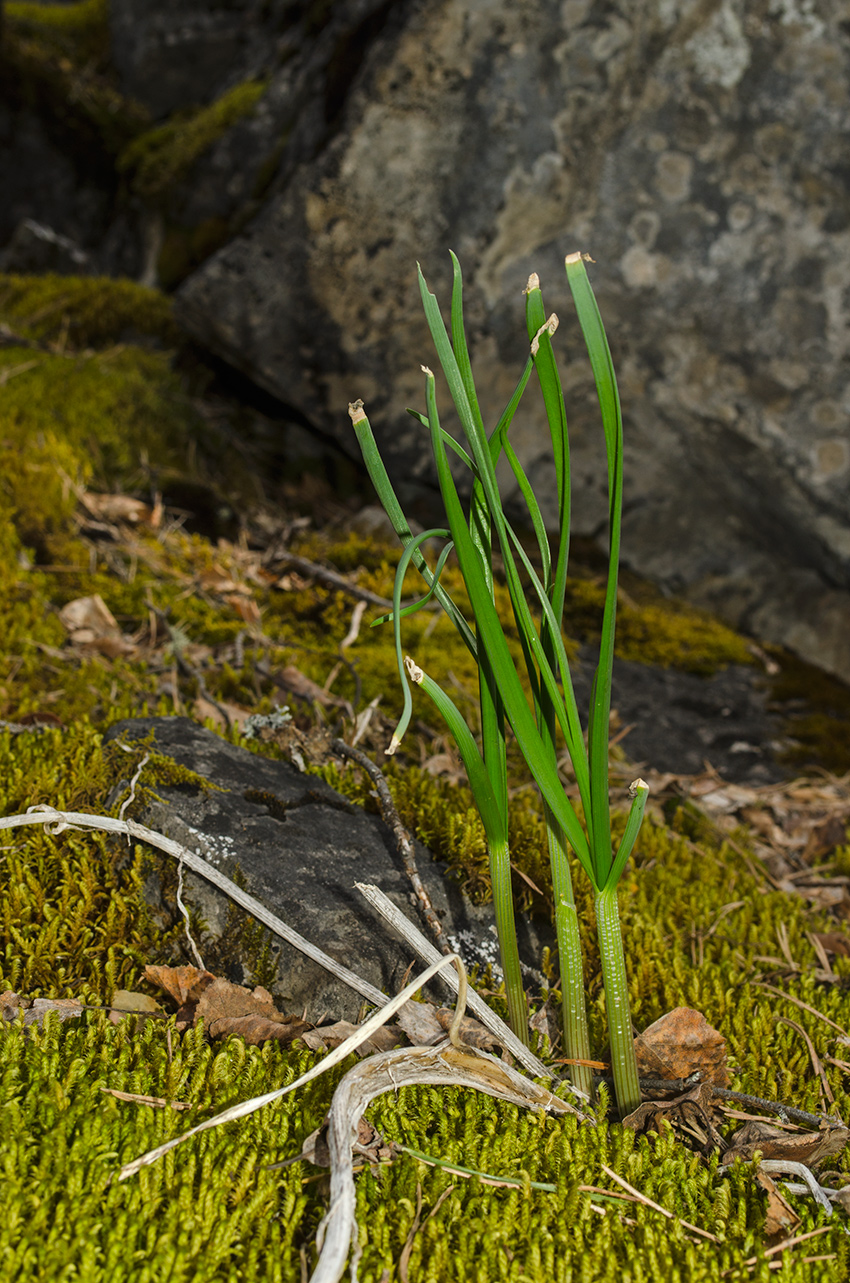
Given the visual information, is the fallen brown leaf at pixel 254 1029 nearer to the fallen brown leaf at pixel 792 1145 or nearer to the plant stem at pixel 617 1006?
the plant stem at pixel 617 1006

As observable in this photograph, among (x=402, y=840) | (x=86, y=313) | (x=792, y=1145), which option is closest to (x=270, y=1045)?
(x=402, y=840)

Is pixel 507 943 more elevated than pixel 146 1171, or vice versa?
pixel 507 943

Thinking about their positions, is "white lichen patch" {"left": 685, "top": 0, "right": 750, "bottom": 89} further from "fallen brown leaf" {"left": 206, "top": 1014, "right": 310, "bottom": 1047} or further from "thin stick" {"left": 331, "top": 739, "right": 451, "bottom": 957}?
"fallen brown leaf" {"left": 206, "top": 1014, "right": 310, "bottom": 1047}

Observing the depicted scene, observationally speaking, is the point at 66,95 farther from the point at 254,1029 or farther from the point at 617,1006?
the point at 617,1006

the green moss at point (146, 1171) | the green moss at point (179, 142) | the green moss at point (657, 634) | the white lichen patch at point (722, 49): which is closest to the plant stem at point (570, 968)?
the green moss at point (146, 1171)

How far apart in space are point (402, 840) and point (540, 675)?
488mm

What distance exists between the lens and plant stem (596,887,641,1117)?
1.22 metres

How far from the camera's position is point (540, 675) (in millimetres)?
1272

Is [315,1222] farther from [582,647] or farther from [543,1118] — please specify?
[582,647]

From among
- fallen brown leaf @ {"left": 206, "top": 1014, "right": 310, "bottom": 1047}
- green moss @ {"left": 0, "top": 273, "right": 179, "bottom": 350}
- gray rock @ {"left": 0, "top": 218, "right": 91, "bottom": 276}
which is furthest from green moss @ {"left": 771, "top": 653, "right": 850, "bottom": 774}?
gray rock @ {"left": 0, "top": 218, "right": 91, "bottom": 276}

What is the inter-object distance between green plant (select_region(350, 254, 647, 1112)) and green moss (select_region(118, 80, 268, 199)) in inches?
197

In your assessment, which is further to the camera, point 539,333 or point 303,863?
point 303,863

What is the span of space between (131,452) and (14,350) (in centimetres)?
115

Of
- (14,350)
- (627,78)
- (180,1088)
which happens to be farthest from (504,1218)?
(14,350)
